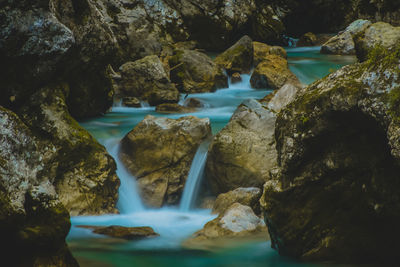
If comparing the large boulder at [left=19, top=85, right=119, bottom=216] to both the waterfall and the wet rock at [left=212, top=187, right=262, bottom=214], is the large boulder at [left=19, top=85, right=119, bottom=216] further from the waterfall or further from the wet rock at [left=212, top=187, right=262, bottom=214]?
the wet rock at [left=212, top=187, right=262, bottom=214]

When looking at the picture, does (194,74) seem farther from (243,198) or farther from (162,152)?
(243,198)

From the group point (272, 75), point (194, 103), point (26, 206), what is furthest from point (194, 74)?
point (26, 206)

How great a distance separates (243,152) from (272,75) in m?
8.67

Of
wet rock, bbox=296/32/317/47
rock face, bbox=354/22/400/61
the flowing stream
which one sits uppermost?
wet rock, bbox=296/32/317/47

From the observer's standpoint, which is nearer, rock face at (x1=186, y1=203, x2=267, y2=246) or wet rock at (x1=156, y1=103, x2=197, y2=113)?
rock face at (x1=186, y1=203, x2=267, y2=246)

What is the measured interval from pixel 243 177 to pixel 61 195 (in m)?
3.34

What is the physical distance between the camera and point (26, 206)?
3809 millimetres

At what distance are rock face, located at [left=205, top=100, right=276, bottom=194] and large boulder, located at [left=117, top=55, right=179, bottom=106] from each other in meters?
5.79

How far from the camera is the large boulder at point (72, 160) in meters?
8.45

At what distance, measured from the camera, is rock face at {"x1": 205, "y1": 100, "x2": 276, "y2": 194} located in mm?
8781

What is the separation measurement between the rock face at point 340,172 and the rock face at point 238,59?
541 inches

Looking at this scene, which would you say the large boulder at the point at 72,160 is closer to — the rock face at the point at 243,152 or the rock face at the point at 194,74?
the rock face at the point at 243,152

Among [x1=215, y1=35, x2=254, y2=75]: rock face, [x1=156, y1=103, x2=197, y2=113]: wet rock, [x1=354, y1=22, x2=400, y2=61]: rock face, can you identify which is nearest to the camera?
[x1=354, y1=22, x2=400, y2=61]: rock face

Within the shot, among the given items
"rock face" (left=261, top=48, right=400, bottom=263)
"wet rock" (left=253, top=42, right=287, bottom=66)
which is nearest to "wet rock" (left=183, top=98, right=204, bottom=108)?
"wet rock" (left=253, top=42, right=287, bottom=66)
